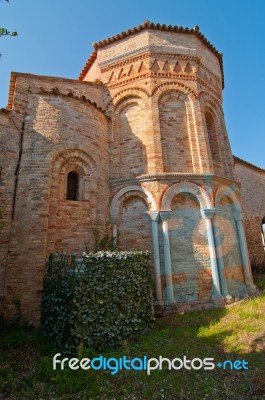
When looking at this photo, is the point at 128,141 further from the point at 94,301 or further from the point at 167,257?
the point at 94,301

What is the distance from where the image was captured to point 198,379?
439cm

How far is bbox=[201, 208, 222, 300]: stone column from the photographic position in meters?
8.38

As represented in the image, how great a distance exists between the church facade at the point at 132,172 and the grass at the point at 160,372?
1340mm

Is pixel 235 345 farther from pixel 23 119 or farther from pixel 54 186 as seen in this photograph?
pixel 23 119

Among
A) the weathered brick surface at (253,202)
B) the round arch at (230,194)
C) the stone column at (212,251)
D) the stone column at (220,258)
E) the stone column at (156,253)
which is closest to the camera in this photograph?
the stone column at (156,253)

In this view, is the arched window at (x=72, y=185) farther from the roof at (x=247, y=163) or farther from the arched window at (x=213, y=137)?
the roof at (x=247, y=163)

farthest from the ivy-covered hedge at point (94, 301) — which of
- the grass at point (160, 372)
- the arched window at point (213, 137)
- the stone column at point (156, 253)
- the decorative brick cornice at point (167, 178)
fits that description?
the arched window at point (213, 137)

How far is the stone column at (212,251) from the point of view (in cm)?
838

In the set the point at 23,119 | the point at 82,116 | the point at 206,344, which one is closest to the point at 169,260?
the point at 206,344

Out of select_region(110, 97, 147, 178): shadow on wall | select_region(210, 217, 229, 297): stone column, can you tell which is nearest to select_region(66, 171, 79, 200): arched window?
select_region(110, 97, 147, 178): shadow on wall

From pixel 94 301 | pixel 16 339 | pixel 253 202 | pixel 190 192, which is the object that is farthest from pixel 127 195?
pixel 253 202

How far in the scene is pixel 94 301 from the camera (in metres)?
5.81

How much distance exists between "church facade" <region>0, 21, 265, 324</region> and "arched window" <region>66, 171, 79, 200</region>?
0.04m

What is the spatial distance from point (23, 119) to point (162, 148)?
17.0 feet
